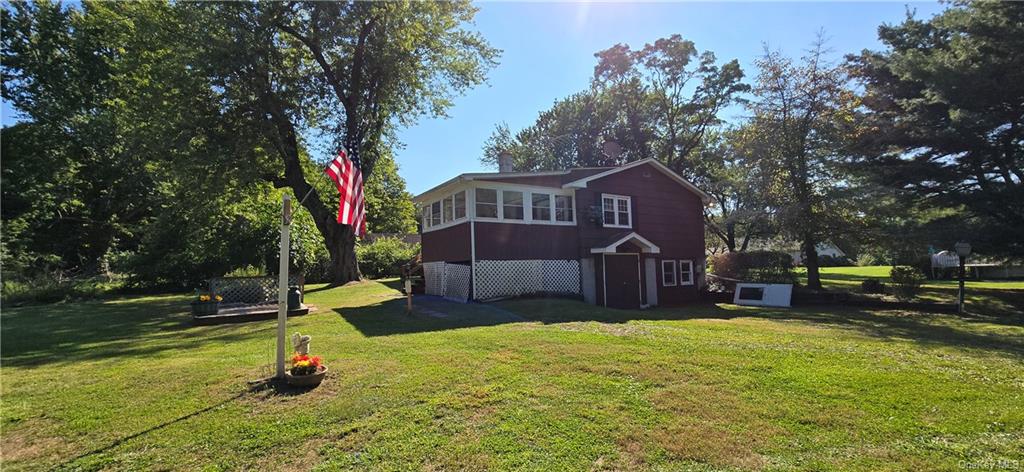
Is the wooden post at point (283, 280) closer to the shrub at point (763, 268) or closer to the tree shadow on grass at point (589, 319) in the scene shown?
the tree shadow on grass at point (589, 319)

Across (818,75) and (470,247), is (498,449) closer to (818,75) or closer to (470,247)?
(470,247)

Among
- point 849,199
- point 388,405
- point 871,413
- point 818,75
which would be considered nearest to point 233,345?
point 388,405

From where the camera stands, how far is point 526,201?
642 inches

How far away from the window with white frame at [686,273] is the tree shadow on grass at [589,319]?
195 inches

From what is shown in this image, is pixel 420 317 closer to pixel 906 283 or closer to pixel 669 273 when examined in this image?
pixel 669 273

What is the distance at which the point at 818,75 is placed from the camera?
21.8 meters

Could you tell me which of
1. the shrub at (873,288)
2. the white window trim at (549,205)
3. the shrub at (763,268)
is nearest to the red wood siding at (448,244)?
the white window trim at (549,205)

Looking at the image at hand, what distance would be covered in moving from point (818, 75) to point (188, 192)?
28912mm

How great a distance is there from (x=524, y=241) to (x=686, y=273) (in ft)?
30.7

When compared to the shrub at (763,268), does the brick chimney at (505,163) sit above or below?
above

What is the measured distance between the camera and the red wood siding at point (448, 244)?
15.6 meters

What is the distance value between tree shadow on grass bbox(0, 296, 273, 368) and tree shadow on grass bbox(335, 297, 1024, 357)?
2.83 meters

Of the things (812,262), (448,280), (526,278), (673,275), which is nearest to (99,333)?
(448,280)

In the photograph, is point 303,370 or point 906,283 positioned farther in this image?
point 906,283
